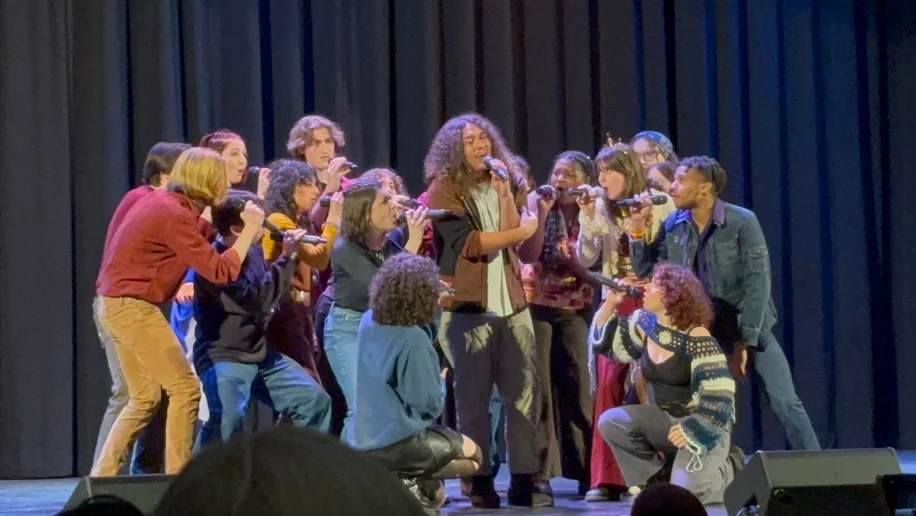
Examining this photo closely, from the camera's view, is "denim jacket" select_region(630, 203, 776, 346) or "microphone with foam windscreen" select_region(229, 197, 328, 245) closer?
"microphone with foam windscreen" select_region(229, 197, 328, 245)

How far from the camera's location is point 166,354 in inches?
162

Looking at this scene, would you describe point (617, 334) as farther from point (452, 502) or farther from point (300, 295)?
point (300, 295)

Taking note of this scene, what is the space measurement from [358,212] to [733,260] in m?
1.50

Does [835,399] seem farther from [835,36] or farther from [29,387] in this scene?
[29,387]

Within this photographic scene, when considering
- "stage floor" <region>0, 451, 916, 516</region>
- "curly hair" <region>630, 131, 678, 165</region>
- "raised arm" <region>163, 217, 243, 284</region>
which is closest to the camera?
"raised arm" <region>163, 217, 243, 284</region>

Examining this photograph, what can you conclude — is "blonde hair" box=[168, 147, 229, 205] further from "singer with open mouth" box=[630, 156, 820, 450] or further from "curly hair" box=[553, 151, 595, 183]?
"singer with open mouth" box=[630, 156, 820, 450]

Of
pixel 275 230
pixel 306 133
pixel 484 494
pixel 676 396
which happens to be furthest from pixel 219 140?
pixel 676 396

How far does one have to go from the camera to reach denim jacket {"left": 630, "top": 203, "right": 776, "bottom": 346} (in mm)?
4688

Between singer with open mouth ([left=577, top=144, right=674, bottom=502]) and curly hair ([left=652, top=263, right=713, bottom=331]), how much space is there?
312mm

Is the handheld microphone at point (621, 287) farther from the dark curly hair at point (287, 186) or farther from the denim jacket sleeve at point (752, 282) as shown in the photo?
the dark curly hair at point (287, 186)

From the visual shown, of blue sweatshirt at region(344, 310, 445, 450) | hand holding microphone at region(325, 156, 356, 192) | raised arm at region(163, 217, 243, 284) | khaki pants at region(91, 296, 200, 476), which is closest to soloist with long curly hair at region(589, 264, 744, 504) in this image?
blue sweatshirt at region(344, 310, 445, 450)

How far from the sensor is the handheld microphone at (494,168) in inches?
171

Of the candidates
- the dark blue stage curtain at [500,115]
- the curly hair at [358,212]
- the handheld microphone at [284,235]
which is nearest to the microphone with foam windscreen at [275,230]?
the handheld microphone at [284,235]

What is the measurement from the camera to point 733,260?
15.5ft
